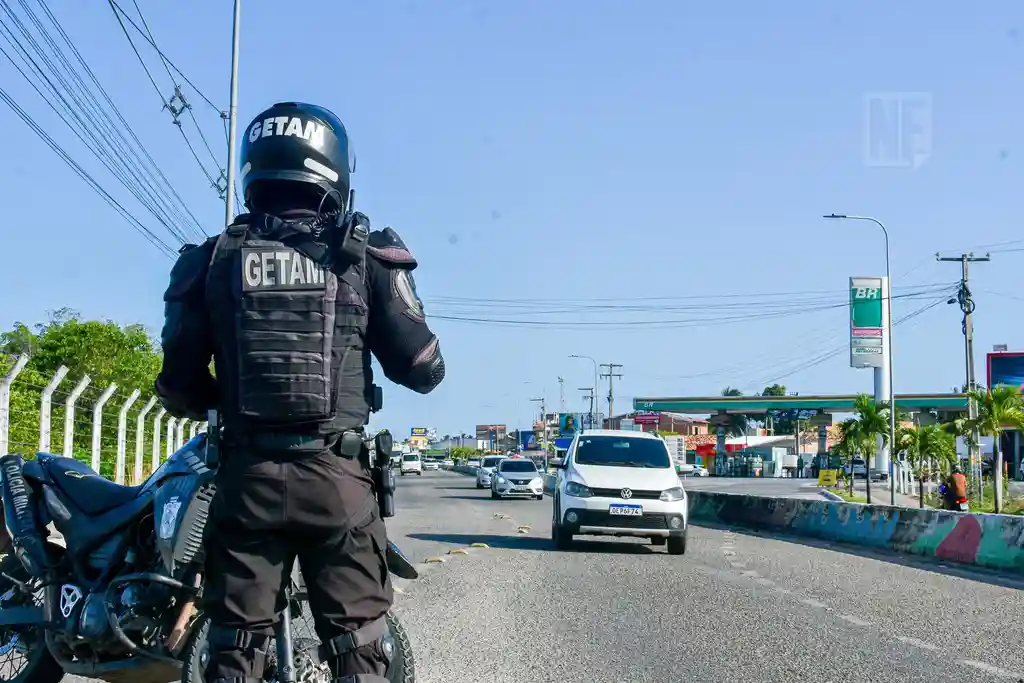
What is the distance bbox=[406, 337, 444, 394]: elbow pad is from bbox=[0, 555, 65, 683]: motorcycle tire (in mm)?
2453

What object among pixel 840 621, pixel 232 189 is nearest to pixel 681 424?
pixel 232 189

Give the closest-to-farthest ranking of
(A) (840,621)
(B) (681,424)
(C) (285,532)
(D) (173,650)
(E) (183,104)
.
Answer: (C) (285,532), (D) (173,650), (A) (840,621), (E) (183,104), (B) (681,424)

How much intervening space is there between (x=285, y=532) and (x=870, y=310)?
61.3m

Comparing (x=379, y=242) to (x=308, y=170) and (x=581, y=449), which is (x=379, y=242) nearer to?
(x=308, y=170)

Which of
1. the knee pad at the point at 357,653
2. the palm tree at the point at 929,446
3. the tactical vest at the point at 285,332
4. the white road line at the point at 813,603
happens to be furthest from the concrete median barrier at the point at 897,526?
the palm tree at the point at 929,446

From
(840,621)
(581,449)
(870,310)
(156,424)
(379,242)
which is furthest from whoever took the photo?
(870,310)

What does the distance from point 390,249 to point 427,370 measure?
1.19ft

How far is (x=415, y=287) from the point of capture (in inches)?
141

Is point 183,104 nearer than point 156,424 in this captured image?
No

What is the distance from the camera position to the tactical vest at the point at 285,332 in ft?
10.8

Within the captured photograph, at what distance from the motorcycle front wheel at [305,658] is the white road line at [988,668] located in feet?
14.7

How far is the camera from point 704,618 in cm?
922

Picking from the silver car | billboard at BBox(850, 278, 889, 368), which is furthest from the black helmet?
billboard at BBox(850, 278, 889, 368)

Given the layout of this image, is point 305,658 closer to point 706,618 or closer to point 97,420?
point 706,618
